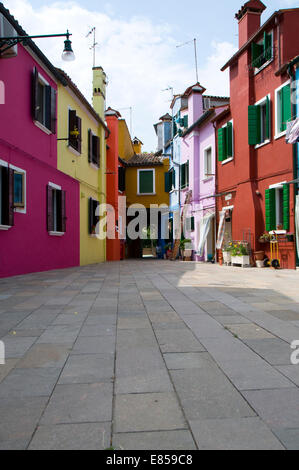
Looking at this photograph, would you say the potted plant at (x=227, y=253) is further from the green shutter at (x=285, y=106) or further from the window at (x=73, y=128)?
the window at (x=73, y=128)

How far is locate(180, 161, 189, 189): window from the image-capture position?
74.3ft

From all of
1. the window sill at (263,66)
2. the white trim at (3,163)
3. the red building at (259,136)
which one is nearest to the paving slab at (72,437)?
the white trim at (3,163)

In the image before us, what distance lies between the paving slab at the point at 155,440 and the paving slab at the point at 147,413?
→ 5cm

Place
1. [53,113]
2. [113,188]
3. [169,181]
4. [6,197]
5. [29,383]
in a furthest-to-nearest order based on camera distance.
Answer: [169,181]
[113,188]
[53,113]
[6,197]
[29,383]

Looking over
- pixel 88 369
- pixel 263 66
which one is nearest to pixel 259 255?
pixel 263 66

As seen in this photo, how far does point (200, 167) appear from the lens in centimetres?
2052

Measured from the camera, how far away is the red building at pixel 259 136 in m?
12.8

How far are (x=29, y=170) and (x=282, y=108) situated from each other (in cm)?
778

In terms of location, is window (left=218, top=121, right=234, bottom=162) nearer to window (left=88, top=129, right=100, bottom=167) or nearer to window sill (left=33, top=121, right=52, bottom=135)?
window (left=88, top=129, right=100, bottom=167)

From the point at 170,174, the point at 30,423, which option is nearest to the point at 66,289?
the point at 30,423

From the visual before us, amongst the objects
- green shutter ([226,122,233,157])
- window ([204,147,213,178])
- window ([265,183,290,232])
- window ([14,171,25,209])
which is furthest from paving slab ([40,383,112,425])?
window ([204,147,213,178])

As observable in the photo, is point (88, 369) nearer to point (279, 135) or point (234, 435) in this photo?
point (234, 435)

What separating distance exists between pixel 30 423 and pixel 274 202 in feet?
40.8

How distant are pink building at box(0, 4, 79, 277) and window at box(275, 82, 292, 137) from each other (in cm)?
693
